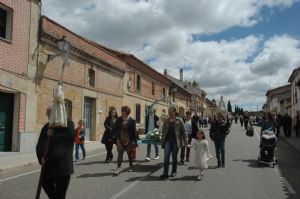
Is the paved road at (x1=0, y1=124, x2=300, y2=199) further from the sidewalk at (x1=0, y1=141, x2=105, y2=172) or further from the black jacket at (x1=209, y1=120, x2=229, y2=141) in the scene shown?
the black jacket at (x1=209, y1=120, x2=229, y2=141)

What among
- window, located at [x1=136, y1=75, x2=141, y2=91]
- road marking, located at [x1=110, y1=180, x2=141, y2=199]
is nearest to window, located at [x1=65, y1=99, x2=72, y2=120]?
road marking, located at [x1=110, y1=180, x2=141, y2=199]

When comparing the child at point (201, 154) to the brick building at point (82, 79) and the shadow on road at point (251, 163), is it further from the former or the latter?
the brick building at point (82, 79)

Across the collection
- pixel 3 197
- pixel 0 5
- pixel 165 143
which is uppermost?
pixel 0 5

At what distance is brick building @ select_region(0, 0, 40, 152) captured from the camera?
16516 millimetres

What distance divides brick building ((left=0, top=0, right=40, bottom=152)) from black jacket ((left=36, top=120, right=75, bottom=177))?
10864 mm

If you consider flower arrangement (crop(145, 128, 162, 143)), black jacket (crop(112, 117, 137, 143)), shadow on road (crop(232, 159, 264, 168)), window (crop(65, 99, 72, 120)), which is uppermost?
window (crop(65, 99, 72, 120))

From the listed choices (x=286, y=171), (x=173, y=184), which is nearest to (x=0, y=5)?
(x=173, y=184)

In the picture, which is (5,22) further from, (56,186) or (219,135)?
(56,186)

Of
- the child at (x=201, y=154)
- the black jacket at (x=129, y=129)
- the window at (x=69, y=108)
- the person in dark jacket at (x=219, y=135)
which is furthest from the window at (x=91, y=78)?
the child at (x=201, y=154)

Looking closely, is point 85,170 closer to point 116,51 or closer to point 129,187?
point 129,187

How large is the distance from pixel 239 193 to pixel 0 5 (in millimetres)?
12006

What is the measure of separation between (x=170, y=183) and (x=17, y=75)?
31.8ft

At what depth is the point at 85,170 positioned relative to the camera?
11875 millimetres

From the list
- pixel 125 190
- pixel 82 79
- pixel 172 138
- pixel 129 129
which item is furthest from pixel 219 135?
pixel 82 79
